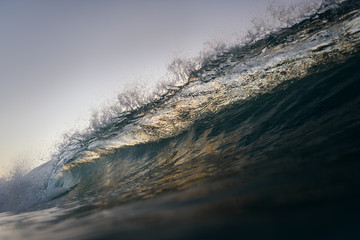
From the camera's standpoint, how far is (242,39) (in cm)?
704

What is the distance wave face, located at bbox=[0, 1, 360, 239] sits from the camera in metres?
1.18

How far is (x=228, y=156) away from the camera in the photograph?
352cm

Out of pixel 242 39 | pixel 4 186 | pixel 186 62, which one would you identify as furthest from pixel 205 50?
pixel 4 186

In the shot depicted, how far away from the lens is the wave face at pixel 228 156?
1180 millimetres

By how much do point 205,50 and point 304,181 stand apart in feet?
22.5

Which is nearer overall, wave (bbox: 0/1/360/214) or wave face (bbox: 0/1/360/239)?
wave face (bbox: 0/1/360/239)

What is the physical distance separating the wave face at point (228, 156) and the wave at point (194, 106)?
53 mm

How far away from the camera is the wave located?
6.39 metres

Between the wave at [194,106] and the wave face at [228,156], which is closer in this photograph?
the wave face at [228,156]

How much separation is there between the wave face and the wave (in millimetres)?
53

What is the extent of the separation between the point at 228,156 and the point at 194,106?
18.5 feet

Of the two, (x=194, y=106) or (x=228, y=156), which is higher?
(x=194, y=106)

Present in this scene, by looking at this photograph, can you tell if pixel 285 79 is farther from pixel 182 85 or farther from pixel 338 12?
pixel 182 85

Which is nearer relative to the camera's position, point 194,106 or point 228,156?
point 228,156
